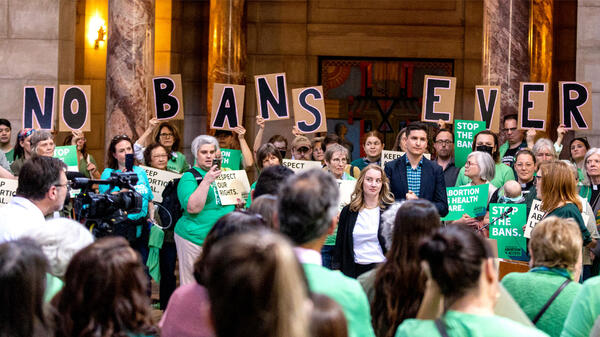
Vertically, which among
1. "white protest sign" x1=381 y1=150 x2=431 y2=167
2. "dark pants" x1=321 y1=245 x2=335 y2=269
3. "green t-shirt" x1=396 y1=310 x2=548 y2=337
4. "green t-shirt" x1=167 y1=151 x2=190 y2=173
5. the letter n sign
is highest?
the letter n sign

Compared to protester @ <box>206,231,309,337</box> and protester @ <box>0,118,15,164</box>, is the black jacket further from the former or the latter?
protester @ <box>0,118,15,164</box>

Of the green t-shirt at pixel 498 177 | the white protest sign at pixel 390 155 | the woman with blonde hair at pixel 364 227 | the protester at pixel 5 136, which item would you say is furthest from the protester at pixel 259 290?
the protester at pixel 5 136

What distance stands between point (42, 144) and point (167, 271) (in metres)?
1.78

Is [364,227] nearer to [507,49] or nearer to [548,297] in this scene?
[548,297]

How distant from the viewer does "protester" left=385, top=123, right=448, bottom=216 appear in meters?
8.10

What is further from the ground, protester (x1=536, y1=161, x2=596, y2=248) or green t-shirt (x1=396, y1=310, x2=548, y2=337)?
protester (x1=536, y1=161, x2=596, y2=248)

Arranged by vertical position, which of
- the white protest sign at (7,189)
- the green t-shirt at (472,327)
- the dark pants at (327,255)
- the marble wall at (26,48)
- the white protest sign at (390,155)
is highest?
the marble wall at (26,48)

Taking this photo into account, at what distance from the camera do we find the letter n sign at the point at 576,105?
36.8 ft

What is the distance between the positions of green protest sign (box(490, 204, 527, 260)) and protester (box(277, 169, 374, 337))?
483 centimetres

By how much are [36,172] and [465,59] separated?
12.4m

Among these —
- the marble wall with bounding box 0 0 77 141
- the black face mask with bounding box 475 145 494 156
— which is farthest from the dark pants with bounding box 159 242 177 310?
the marble wall with bounding box 0 0 77 141

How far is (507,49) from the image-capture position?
40.1 feet

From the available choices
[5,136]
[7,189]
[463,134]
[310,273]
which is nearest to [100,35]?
[5,136]

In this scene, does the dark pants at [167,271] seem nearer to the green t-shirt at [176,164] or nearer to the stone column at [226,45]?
the green t-shirt at [176,164]
